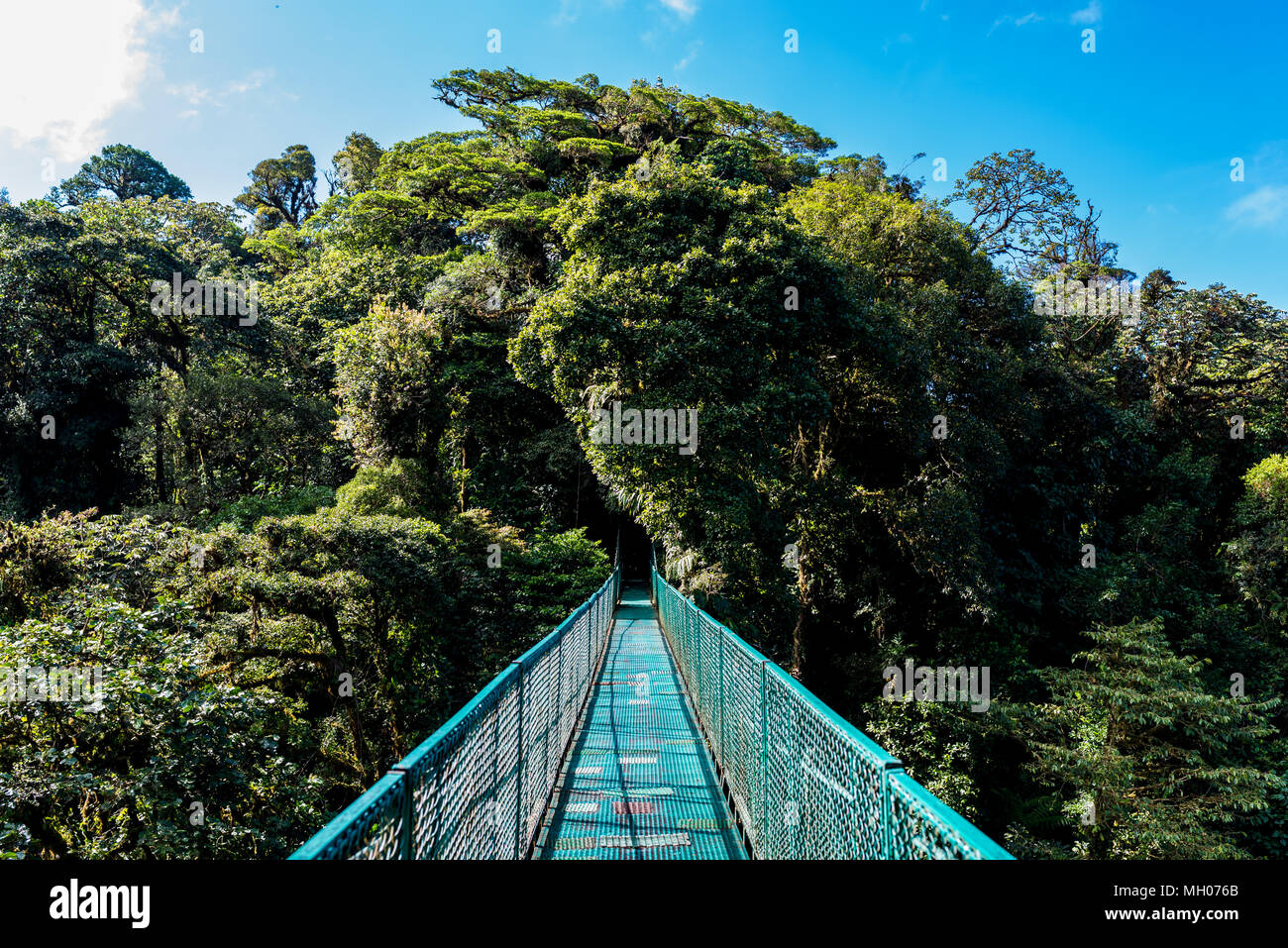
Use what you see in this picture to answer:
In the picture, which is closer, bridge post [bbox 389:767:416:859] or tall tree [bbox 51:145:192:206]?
bridge post [bbox 389:767:416:859]

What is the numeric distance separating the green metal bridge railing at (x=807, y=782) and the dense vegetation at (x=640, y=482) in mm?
4154

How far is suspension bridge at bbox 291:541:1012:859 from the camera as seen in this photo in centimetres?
185

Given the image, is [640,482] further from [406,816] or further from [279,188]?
[279,188]

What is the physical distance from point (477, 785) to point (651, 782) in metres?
2.51

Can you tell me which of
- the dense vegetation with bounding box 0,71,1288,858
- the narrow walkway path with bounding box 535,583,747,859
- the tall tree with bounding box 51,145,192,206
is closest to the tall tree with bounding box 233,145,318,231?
the tall tree with bounding box 51,145,192,206

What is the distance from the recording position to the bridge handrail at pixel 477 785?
5.54 ft

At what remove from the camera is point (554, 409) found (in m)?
21.8

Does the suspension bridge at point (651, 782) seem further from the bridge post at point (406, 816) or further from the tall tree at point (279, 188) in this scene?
the tall tree at point (279, 188)

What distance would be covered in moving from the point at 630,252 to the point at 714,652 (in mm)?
7490

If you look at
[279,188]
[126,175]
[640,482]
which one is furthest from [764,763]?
[126,175]

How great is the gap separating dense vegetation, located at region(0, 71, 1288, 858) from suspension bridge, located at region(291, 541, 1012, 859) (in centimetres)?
307

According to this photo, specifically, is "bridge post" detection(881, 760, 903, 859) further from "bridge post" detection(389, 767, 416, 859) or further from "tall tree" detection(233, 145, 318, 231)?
"tall tree" detection(233, 145, 318, 231)

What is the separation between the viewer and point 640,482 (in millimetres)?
11086
